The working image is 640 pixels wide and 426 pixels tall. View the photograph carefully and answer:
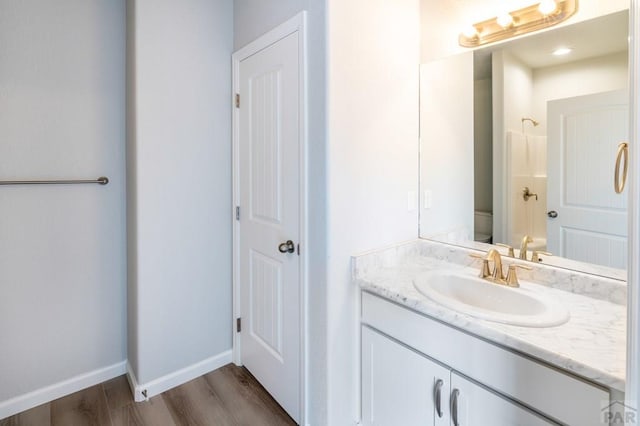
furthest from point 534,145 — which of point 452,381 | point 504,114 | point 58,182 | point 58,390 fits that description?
point 58,390

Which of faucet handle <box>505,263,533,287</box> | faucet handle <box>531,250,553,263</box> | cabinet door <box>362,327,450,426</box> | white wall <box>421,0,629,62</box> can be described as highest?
white wall <box>421,0,629,62</box>

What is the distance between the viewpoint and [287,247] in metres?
1.72

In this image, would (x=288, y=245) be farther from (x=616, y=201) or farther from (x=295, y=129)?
(x=616, y=201)

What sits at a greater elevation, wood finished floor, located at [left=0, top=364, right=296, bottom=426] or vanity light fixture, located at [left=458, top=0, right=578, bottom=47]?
vanity light fixture, located at [left=458, top=0, right=578, bottom=47]

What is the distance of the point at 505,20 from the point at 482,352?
1440mm

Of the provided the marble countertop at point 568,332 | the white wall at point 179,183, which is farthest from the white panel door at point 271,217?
the marble countertop at point 568,332

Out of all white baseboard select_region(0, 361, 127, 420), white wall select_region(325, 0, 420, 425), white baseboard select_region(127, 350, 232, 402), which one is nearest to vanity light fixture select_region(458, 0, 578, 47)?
white wall select_region(325, 0, 420, 425)

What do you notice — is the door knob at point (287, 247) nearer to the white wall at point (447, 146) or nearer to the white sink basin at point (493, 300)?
the white sink basin at point (493, 300)

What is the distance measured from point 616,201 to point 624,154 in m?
0.17

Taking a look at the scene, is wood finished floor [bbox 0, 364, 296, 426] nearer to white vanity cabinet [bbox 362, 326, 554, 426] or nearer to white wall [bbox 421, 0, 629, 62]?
white vanity cabinet [bbox 362, 326, 554, 426]

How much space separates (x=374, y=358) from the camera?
1.50 meters

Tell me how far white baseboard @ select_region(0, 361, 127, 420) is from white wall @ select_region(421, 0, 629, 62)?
2611mm

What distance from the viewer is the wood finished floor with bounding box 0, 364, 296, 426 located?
5.77 ft

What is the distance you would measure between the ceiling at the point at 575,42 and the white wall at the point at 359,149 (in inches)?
18.4
